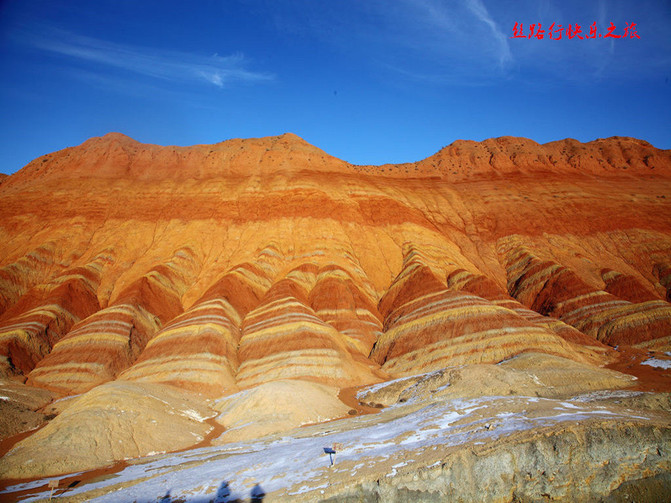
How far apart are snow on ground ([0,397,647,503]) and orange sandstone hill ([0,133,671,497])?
4190 mm

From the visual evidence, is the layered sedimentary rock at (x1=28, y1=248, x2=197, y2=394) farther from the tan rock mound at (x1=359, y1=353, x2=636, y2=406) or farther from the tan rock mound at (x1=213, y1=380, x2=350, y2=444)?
the tan rock mound at (x1=359, y1=353, x2=636, y2=406)

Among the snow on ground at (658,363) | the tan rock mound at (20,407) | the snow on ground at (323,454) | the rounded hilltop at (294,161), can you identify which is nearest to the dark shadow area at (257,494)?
the snow on ground at (323,454)

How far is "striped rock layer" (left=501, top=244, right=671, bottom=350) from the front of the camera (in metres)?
44.8

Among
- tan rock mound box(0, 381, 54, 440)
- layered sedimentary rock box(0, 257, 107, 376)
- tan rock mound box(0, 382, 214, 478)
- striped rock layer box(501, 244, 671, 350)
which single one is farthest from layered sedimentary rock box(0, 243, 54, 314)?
striped rock layer box(501, 244, 671, 350)

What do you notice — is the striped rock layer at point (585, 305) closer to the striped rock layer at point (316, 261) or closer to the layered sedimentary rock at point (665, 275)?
the striped rock layer at point (316, 261)

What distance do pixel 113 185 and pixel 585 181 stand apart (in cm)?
8522

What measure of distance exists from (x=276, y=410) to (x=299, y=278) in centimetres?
2889

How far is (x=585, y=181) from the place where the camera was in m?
78.7

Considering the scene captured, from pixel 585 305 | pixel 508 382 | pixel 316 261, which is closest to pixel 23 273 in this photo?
pixel 316 261

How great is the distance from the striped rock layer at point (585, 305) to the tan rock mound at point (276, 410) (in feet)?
108

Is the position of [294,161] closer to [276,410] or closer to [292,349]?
[292,349]

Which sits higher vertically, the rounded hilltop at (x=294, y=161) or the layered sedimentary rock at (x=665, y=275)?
the rounded hilltop at (x=294, y=161)

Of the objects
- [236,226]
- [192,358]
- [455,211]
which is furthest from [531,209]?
[192,358]

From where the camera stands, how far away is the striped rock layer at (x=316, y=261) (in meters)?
42.0
